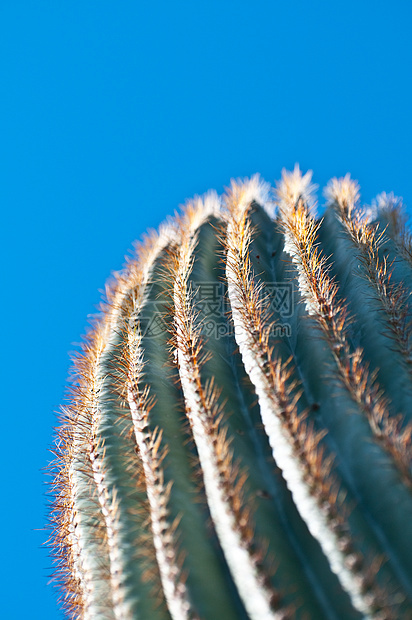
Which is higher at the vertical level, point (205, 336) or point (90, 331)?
point (90, 331)

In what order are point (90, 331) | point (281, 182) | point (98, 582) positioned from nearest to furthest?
point (98, 582)
point (90, 331)
point (281, 182)

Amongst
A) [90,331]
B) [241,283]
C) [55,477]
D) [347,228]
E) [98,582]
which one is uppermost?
[90,331]

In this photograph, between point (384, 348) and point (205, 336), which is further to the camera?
point (205, 336)

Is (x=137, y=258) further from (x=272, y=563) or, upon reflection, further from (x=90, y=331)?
(x=272, y=563)

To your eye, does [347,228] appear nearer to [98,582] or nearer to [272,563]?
[272,563]

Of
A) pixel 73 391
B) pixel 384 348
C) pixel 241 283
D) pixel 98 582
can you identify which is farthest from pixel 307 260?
pixel 98 582

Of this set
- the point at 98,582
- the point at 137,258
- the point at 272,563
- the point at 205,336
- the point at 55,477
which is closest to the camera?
the point at 272,563
